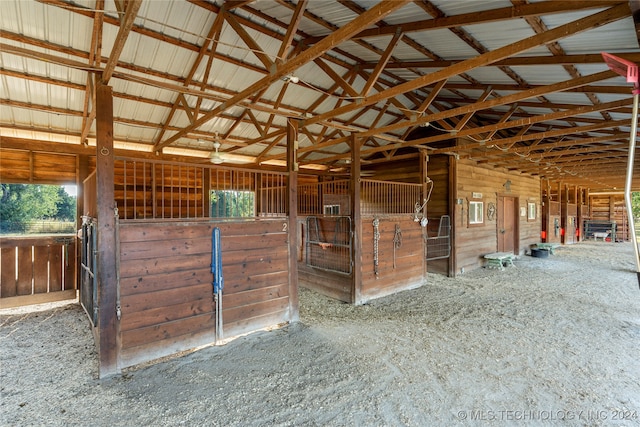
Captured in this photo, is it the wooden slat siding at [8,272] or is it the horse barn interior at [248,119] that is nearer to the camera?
the horse barn interior at [248,119]

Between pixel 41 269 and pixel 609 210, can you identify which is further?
pixel 609 210

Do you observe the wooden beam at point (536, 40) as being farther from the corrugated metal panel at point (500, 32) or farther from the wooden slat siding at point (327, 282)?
the wooden slat siding at point (327, 282)

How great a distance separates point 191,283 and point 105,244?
90 centimetres

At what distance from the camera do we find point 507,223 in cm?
948

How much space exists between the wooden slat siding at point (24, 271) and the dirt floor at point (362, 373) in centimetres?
48

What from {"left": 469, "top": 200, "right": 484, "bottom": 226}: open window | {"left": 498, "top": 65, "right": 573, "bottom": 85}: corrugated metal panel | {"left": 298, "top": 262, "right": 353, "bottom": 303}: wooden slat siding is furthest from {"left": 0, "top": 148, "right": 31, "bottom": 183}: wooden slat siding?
{"left": 469, "top": 200, "right": 484, "bottom": 226}: open window

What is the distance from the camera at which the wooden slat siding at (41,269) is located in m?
5.02

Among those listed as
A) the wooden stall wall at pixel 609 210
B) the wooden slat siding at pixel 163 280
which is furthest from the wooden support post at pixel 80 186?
the wooden stall wall at pixel 609 210

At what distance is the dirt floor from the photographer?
2.23m

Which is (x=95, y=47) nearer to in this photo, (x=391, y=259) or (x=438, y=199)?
(x=391, y=259)

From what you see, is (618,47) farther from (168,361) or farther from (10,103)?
(10,103)

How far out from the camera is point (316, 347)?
3.33m

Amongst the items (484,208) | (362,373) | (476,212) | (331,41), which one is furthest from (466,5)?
(484,208)

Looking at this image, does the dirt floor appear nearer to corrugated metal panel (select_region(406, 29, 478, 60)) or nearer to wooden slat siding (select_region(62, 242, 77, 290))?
wooden slat siding (select_region(62, 242, 77, 290))
